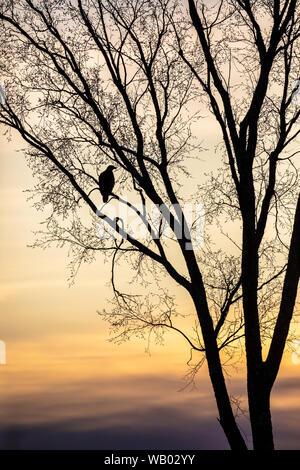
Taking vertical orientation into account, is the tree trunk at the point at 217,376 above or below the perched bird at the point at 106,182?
below

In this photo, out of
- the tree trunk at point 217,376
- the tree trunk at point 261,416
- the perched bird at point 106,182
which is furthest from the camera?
the perched bird at point 106,182

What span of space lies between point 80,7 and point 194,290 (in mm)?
4403

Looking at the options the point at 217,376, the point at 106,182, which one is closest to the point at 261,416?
the point at 217,376

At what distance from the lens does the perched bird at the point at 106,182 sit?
34.6 feet

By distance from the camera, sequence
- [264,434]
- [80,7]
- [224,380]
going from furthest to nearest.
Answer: [80,7] < [224,380] < [264,434]

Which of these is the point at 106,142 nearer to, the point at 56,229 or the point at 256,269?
the point at 56,229

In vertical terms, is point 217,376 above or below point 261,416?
above

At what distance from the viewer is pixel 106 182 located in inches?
416

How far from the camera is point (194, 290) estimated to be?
1024 cm

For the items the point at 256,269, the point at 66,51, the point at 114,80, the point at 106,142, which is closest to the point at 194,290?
the point at 256,269

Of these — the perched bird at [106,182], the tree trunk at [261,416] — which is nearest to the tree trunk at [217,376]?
the tree trunk at [261,416]

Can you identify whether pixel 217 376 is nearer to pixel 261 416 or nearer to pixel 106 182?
pixel 261 416

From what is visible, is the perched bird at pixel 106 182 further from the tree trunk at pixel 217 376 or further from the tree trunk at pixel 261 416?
the tree trunk at pixel 261 416

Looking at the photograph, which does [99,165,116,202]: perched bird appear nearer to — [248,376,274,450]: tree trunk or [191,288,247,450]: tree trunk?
[191,288,247,450]: tree trunk
